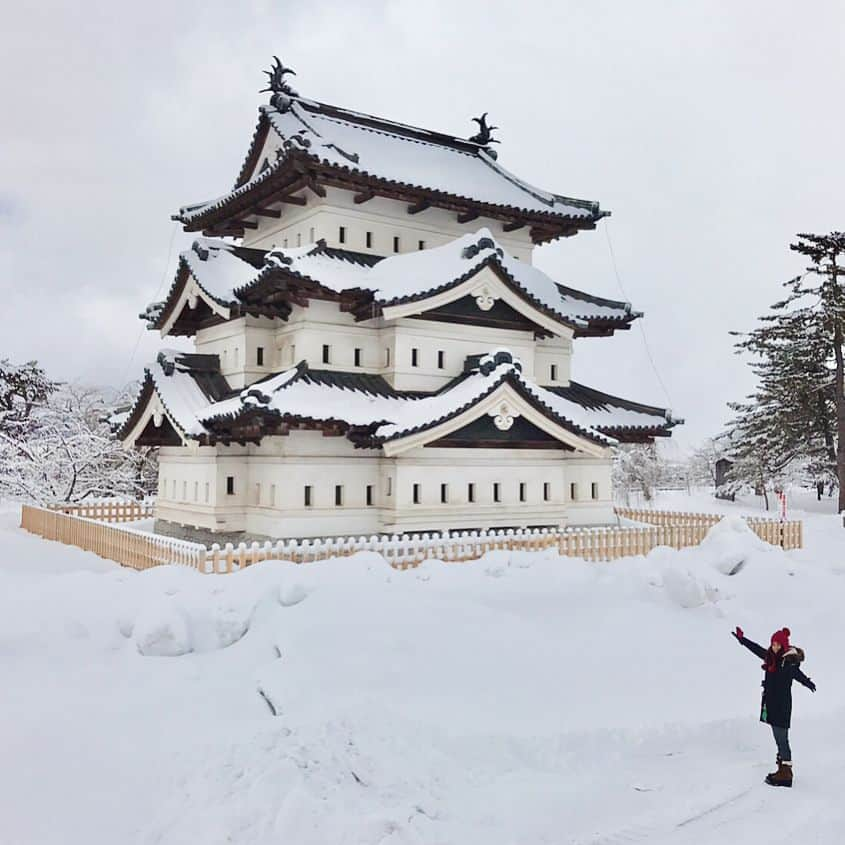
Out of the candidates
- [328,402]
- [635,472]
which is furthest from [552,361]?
[635,472]

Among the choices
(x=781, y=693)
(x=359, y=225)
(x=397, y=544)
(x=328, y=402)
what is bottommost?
(x=781, y=693)

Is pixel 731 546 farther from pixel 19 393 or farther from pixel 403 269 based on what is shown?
pixel 19 393

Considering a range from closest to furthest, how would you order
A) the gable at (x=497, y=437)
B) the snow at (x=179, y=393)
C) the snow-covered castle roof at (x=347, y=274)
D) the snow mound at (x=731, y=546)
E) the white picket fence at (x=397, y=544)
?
the white picket fence at (x=397, y=544) < the snow mound at (x=731, y=546) < the snow-covered castle roof at (x=347, y=274) < the gable at (x=497, y=437) < the snow at (x=179, y=393)

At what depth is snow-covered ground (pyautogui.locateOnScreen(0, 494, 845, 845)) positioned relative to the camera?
696cm

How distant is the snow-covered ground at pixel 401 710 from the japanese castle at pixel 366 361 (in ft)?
18.6

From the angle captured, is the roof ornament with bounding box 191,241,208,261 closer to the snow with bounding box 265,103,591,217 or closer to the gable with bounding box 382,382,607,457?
the snow with bounding box 265,103,591,217

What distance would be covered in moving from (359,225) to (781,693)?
18.5m

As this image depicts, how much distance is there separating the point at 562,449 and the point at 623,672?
35.9 feet

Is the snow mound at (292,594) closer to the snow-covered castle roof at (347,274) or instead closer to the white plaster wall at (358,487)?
the white plaster wall at (358,487)

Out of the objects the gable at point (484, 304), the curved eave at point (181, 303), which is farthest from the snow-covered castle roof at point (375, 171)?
the gable at point (484, 304)

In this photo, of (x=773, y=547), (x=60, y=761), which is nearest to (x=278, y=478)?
(x=60, y=761)

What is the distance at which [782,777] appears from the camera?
8.00 metres

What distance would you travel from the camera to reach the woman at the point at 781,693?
26.4ft

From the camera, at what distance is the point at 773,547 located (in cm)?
1942
